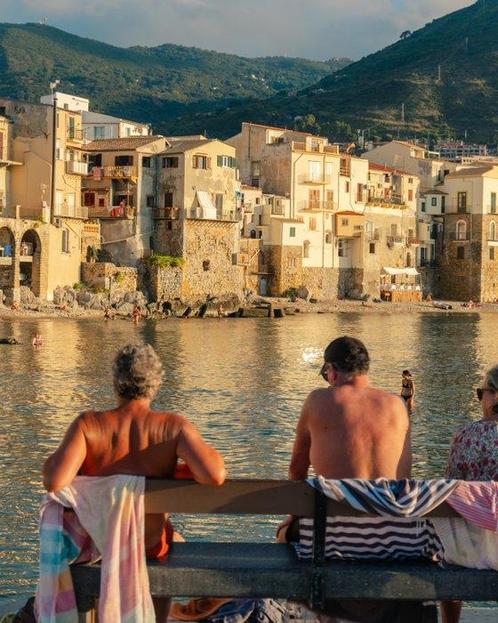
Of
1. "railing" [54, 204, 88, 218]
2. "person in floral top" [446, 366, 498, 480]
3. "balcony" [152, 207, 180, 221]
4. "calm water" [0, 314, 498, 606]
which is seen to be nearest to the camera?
"person in floral top" [446, 366, 498, 480]

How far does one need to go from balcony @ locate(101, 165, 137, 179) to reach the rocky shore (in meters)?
7.08

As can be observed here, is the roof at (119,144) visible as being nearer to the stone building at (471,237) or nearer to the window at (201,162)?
the window at (201,162)

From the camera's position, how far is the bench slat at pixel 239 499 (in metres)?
5.66

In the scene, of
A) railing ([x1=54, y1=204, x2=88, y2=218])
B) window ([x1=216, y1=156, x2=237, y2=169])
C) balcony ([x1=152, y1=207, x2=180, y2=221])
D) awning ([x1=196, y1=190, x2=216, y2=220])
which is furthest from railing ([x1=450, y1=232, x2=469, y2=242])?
railing ([x1=54, y1=204, x2=88, y2=218])

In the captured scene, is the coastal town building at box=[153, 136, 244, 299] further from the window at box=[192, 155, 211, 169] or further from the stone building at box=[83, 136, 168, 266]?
the stone building at box=[83, 136, 168, 266]

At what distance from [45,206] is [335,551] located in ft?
196

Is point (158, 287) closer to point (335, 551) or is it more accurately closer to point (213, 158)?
point (213, 158)

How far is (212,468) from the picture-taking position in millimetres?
5621

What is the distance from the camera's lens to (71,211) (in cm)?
6612

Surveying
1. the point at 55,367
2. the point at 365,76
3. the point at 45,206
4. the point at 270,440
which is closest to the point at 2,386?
the point at 55,367

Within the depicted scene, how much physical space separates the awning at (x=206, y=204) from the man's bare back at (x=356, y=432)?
6549 centimetres

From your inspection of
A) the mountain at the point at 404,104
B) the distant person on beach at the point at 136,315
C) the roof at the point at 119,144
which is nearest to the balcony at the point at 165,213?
the roof at the point at 119,144

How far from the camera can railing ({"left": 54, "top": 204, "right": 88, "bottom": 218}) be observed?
65.2m

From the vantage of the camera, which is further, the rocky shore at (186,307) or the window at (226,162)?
the window at (226,162)
